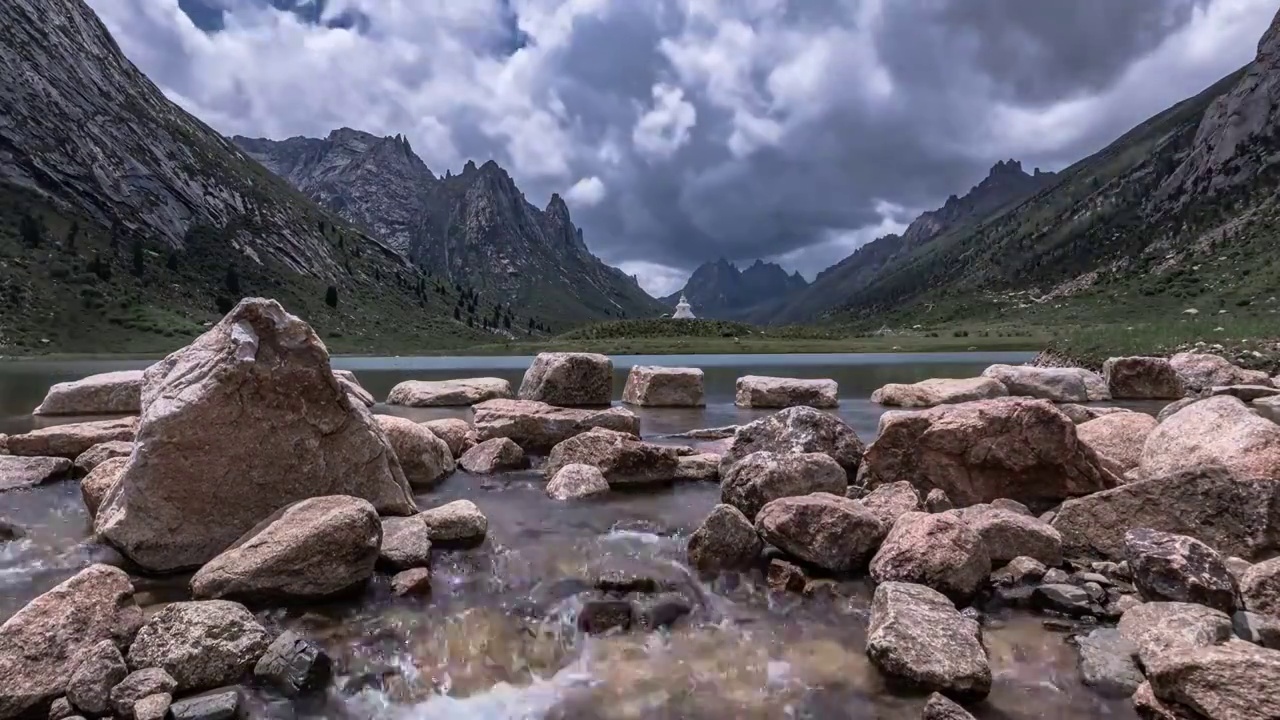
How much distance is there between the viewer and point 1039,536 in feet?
34.0

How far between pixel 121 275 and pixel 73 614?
7063 inches

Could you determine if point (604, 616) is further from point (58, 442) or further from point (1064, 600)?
point (58, 442)

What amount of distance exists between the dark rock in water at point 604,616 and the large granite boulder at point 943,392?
26928 mm

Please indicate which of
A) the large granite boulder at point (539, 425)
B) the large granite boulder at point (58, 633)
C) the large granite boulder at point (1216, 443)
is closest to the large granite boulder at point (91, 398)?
the large granite boulder at point (539, 425)

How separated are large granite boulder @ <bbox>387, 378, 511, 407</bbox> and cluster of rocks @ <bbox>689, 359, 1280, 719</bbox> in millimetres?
18786

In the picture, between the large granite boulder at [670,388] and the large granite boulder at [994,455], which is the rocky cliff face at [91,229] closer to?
the large granite boulder at [670,388]

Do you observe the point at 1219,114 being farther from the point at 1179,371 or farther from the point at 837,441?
the point at 837,441

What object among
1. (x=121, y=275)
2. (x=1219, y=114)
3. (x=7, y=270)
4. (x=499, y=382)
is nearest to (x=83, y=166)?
(x=121, y=275)

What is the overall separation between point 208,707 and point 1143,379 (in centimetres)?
4198

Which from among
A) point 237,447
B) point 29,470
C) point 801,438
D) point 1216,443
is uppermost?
point 237,447

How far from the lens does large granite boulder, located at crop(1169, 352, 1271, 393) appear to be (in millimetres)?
35375

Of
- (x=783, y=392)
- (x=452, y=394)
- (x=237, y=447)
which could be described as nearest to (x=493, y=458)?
(x=237, y=447)

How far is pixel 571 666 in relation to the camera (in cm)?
784

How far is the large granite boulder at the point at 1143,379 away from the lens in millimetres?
35531
